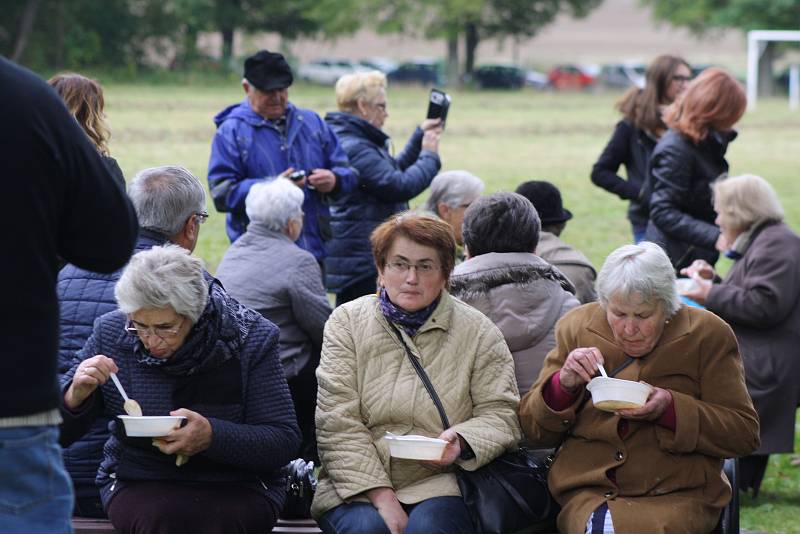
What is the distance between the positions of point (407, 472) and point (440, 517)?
0.22m

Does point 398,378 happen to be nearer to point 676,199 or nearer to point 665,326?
point 665,326

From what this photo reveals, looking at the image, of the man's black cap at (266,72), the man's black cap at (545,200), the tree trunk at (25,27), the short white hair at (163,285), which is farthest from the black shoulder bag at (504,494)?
the tree trunk at (25,27)

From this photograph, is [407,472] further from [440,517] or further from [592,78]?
[592,78]

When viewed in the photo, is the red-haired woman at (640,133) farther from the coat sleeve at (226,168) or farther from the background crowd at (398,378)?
the background crowd at (398,378)

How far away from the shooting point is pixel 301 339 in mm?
5297

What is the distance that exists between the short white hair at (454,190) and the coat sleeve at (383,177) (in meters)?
0.67

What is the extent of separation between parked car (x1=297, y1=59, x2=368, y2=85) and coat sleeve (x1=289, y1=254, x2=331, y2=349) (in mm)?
47754

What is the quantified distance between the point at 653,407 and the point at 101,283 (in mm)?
1881

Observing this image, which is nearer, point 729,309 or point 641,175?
point 729,309

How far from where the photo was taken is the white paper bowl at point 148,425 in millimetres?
3480

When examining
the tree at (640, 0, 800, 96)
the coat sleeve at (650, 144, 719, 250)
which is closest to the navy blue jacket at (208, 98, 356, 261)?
the coat sleeve at (650, 144, 719, 250)

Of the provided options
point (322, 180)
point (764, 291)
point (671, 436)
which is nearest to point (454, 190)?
point (322, 180)

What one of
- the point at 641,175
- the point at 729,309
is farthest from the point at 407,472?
the point at 641,175

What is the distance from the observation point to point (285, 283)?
521 centimetres
